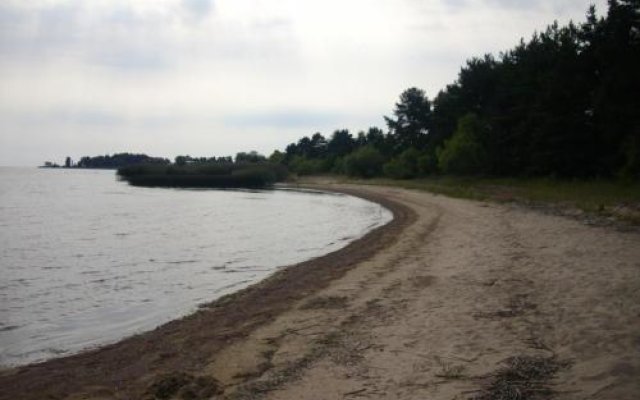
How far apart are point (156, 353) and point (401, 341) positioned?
13.2 ft

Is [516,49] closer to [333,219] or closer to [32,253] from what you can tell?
[333,219]

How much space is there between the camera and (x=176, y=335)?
414 inches

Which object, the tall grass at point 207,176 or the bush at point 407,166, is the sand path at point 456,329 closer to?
the bush at point 407,166

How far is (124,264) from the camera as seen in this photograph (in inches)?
798

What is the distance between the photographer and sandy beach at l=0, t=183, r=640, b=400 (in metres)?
6.68

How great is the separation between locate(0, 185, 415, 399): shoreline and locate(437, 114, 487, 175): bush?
4619cm

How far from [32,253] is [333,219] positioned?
2035cm

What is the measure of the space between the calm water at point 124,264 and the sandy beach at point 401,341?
4.57 feet

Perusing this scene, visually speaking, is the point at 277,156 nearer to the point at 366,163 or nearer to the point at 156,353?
the point at 366,163

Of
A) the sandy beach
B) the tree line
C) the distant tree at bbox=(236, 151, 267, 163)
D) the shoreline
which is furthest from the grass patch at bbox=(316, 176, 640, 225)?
the distant tree at bbox=(236, 151, 267, 163)

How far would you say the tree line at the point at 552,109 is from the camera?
37.1 m

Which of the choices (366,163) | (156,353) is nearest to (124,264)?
(156,353)

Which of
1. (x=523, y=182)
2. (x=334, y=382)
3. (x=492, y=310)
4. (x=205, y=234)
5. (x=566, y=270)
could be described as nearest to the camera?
(x=334, y=382)

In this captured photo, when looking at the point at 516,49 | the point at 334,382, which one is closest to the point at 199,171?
the point at 516,49
